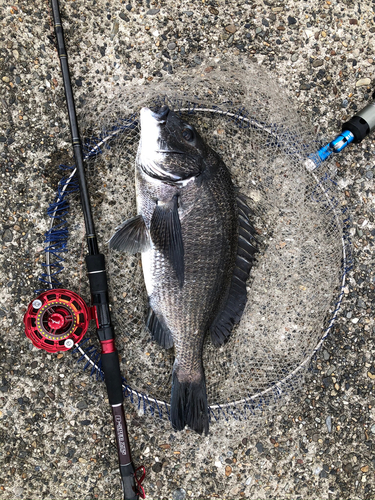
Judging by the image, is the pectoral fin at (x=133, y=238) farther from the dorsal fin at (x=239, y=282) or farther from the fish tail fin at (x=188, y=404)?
the fish tail fin at (x=188, y=404)

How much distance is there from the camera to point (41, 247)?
8.59 ft

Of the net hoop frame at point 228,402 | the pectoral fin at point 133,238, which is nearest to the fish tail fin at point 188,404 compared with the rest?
the net hoop frame at point 228,402

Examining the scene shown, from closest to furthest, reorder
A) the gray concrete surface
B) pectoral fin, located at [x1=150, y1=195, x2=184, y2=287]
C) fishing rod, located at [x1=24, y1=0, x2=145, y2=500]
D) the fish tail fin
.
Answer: pectoral fin, located at [x1=150, y1=195, x2=184, y2=287] → fishing rod, located at [x1=24, y1=0, x2=145, y2=500] → the fish tail fin → the gray concrete surface

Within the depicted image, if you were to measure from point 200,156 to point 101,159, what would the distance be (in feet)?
2.40

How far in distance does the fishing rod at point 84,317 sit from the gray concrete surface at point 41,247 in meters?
0.22

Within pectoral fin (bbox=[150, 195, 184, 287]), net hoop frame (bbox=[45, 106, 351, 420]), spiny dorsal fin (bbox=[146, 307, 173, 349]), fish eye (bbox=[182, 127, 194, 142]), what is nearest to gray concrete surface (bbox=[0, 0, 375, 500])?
net hoop frame (bbox=[45, 106, 351, 420])

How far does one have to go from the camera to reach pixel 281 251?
2.65 meters

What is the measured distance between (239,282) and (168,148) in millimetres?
955

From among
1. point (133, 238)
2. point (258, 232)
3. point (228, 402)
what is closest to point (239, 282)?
point (258, 232)

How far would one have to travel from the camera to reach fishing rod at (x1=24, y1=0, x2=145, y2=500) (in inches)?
93.6

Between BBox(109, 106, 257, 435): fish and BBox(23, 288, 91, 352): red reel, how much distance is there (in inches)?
16.9

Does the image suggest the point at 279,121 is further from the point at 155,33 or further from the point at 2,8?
the point at 2,8

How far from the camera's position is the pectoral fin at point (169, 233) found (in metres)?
2.27

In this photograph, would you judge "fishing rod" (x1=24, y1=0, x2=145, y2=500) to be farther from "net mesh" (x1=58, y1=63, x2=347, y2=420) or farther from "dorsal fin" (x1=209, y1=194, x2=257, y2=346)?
"dorsal fin" (x1=209, y1=194, x2=257, y2=346)
